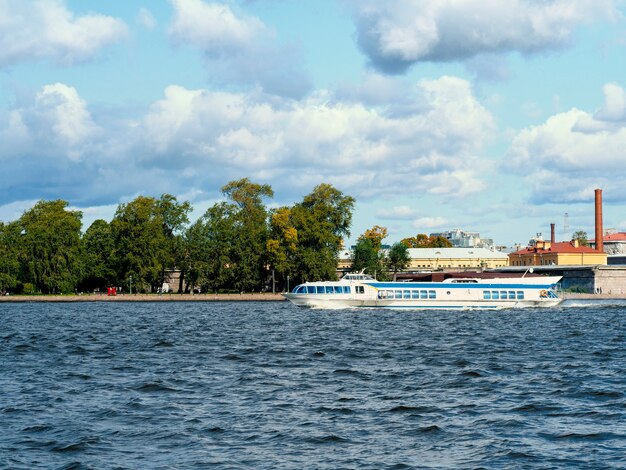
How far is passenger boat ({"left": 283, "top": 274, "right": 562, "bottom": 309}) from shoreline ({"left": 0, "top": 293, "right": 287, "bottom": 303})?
44355mm

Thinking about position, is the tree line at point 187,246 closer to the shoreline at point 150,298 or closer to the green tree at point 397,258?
the shoreline at point 150,298

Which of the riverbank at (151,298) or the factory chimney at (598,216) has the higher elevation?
the factory chimney at (598,216)

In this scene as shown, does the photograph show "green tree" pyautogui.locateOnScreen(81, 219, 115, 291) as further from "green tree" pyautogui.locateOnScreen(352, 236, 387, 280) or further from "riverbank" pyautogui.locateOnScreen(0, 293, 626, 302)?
"green tree" pyautogui.locateOnScreen(352, 236, 387, 280)

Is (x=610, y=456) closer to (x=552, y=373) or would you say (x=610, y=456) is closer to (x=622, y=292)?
(x=552, y=373)

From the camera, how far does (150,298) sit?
127 m

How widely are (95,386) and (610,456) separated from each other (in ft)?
54.5

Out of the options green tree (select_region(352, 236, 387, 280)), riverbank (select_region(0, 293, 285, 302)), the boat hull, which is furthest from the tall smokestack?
the boat hull

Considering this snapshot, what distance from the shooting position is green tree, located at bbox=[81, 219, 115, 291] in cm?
13450

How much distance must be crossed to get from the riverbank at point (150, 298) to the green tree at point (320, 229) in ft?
21.1

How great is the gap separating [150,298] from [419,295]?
173ft

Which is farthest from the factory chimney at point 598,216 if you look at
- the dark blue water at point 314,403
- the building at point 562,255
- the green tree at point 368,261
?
the dark blue water at point 314,403

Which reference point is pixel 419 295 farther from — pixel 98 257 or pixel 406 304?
pixel 98 257

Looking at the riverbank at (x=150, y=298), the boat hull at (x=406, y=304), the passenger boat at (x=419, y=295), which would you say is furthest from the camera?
the riverbank at (x=150, y=298)

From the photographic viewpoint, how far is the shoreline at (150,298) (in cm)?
12544
